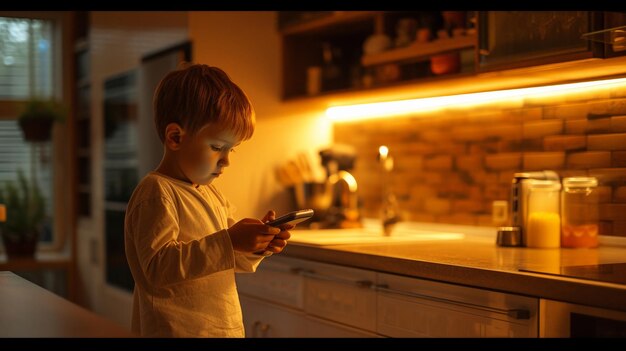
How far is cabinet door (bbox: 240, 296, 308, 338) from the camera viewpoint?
2.78 metres

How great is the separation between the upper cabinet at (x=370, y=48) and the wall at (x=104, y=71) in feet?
1.83

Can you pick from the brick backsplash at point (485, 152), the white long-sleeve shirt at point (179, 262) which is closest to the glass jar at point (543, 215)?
the brick backsplash at point (485, 152)

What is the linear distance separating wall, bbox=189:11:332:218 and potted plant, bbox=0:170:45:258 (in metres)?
1.92

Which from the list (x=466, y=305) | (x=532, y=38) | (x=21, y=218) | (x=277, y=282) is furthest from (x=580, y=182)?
(x=21, y=218)

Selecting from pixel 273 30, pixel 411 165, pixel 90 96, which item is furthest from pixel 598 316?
pixel 90 96

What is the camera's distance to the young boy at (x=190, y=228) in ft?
4.82

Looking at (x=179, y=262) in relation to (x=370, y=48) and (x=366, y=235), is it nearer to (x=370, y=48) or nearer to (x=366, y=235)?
(x=366, y=235)

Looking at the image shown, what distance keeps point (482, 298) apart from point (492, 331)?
0.28 feet

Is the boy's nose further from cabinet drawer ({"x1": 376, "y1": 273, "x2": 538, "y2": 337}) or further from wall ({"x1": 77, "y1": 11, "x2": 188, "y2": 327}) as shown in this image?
wall ({"x1": 77, "y1": 11, "x2": 188, "y2": 327})

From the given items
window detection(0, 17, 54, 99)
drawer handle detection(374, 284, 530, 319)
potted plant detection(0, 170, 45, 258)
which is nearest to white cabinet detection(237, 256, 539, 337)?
drawer handle detection(374, 284, 530, 319)

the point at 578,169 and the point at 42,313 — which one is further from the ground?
the point at 578,169

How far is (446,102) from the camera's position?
317cm

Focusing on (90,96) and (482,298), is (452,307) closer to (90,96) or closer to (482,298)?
(482,298)

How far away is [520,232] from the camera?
264 centimetres
